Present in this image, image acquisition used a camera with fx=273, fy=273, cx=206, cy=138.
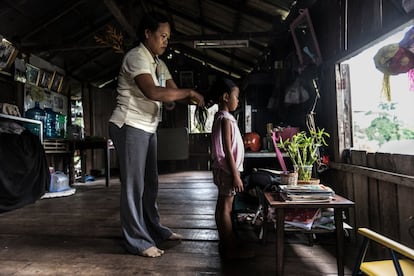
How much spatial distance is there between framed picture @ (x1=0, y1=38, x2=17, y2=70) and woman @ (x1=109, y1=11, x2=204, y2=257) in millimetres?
3326

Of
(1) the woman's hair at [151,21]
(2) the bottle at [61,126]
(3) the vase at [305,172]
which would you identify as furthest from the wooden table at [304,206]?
(2) the bottle at [61,126]

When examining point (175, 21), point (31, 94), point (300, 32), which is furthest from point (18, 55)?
point (300, 32)

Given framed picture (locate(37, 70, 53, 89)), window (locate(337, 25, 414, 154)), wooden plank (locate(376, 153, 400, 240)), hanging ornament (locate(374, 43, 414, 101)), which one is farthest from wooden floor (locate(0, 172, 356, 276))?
framed picture (locate(37, 70, 53, 89))

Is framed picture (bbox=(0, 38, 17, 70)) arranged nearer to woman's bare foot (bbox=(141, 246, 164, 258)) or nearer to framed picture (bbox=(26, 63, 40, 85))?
framed picture (bbox=(26, 63, 40, 85))

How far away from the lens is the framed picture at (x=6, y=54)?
154 inches

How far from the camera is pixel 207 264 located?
4.99 feet

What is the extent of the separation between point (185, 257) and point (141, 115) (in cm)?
90

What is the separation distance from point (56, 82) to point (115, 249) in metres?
4.79

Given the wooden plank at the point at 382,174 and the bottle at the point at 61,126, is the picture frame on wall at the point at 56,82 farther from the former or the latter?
the wooden plank at the point at 382,174

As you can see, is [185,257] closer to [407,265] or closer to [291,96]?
[407,265]

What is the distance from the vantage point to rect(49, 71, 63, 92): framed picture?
17.5 ft

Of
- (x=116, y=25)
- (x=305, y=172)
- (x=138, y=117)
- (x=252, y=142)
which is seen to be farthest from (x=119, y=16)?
(x=305, y=172)

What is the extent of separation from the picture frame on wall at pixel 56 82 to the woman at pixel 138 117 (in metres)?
4.41

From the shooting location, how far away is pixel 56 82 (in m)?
5.47
